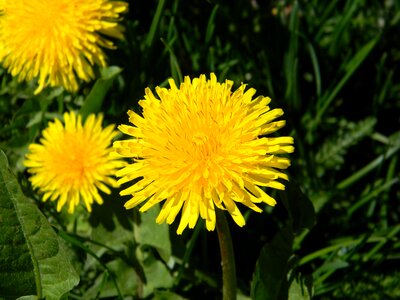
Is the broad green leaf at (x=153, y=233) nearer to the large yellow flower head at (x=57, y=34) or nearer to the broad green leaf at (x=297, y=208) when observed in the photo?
the broad green leaf at (x=297, y=208)

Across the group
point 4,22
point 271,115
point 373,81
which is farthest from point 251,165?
point 373,81

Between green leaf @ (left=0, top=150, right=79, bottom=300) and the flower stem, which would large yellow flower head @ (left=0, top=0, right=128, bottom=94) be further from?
the flower stem

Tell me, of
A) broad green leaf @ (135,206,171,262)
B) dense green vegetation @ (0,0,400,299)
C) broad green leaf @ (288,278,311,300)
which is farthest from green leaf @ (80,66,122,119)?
broad green leaf @ (288,278,311,300)

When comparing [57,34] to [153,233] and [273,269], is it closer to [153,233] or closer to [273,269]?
[153,233]

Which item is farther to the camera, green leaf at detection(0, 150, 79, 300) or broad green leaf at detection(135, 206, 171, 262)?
broad green leaf at detection(135, 206, 171, 262)

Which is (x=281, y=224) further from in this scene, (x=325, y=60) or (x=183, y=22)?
(x=183, y=22)

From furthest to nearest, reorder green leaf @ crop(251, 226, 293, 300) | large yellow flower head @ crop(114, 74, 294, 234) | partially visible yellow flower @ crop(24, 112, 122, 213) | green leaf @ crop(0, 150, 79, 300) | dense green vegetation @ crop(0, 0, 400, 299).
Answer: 1. partially visible yellow flower @ crop(24, 112, 122, 213)
2. dense green vegetation @ crop(0, 0, 400, 299)
3. green leaf @ crop(251, 226, 293, 300)
4. green leaf @ crop(0, 150, 79, 300)
5. large yellow flower head @ crop(114, 74, 294, 234)

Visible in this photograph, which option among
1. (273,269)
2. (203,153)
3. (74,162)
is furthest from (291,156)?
(203,153)
